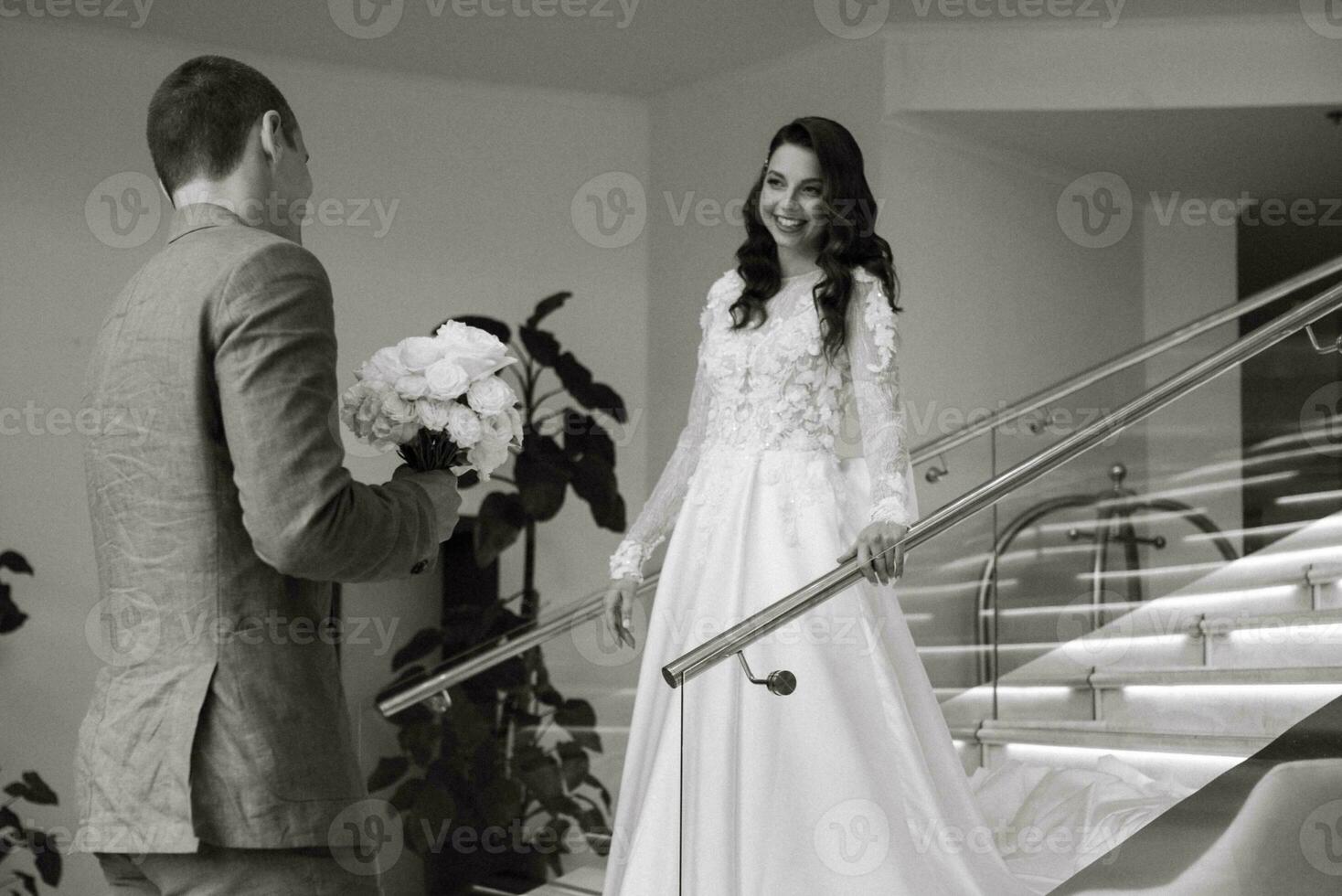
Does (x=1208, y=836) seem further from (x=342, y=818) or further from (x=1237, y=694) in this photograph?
(x=342, y=818)

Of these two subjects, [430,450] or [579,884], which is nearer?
[430,450]

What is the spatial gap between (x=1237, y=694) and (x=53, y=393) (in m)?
4.49

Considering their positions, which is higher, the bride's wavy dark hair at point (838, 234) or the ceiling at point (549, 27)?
the ceiling at point (549, 27)

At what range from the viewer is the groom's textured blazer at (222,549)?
60.7 inches

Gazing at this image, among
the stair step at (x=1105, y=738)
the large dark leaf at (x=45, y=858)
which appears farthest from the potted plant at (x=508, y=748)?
the stair step at (x=1105, y=738)

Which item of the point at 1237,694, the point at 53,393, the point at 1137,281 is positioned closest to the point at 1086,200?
the point at 1137,281

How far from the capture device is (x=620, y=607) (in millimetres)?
3426

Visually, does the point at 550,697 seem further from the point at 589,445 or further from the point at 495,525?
the point at 589,445

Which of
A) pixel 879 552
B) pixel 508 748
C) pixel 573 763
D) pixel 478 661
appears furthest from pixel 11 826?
pixel 879 552

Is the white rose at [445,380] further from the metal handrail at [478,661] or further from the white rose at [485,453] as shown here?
the metal handrail at [478,661]

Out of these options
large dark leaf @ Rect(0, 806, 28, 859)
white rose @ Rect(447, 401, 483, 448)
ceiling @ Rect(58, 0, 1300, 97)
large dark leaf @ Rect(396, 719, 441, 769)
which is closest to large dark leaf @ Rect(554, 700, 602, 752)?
large dark leaf @ Rect(396, 719, 441, 769)

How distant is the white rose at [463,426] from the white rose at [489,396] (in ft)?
0.06

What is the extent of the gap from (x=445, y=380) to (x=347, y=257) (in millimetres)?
4838

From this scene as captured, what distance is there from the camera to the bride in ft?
9.87
